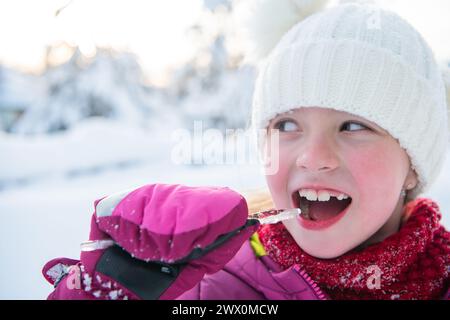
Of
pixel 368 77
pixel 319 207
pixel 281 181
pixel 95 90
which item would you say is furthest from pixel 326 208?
pixel 95 90

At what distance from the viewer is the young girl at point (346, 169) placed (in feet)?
2.60

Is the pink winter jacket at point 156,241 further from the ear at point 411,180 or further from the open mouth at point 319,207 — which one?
the ear at point 411,180

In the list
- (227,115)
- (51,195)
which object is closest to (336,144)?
(51,195)

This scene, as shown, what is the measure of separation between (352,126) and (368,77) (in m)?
0.10

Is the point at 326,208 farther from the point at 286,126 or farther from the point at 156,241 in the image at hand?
the point at 156,241

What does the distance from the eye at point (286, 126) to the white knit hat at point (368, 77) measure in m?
0.02

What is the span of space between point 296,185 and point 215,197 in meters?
0.25

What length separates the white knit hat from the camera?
807 mm

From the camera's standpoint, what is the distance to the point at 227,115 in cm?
395

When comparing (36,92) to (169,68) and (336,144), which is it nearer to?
(169,68)

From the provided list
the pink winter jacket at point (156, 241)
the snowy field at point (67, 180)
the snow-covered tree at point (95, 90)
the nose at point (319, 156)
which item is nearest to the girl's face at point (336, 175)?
the nose at point (319, 156)

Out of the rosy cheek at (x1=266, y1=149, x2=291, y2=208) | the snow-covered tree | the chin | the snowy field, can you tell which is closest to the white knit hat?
the rosy cheek at (x1=266, y1=149, x2=291, y2=208)

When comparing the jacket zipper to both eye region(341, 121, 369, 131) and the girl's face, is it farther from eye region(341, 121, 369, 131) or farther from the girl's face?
eye region(341, 121, 369, 131)

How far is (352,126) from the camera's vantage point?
82 cm
